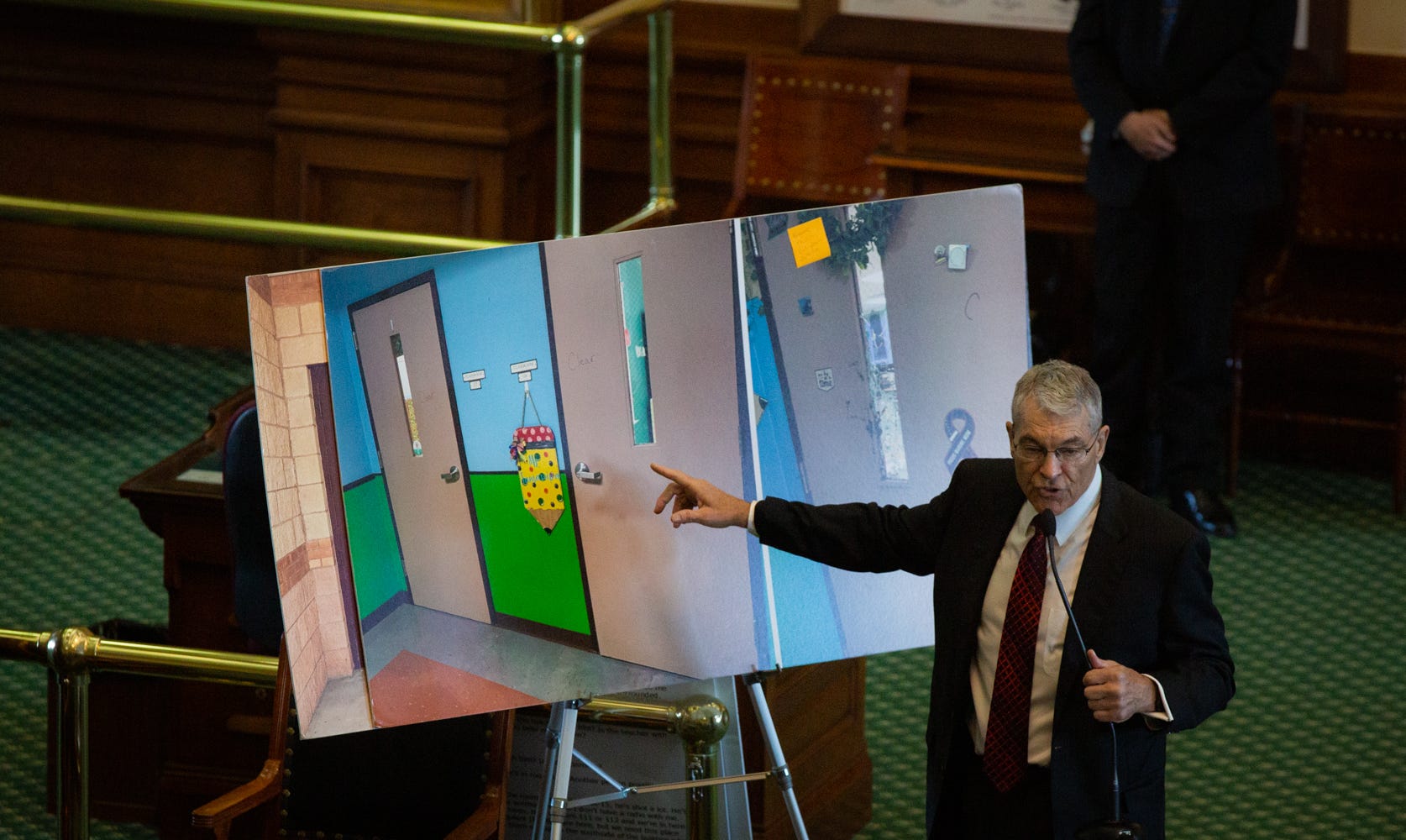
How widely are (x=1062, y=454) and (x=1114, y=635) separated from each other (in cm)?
27

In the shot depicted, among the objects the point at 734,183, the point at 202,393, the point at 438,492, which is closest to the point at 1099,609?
the point at 438,492

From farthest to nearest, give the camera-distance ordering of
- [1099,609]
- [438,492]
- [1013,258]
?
[1013,258] → [438,492] → [1099,609]

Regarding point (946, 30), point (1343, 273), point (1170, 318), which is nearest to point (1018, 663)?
point (1170, 318)

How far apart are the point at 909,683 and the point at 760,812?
3.52 feet

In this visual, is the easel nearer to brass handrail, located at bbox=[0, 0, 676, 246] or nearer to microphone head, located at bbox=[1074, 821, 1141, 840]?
microphone head, located at bbox=[1074, 821, 1141, 840]

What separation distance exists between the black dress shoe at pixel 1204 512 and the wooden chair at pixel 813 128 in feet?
5.21

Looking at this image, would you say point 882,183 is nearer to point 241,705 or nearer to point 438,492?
point 241,705

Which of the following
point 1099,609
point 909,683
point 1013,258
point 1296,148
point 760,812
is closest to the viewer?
point 1099,609

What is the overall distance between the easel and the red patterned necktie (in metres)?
0.42

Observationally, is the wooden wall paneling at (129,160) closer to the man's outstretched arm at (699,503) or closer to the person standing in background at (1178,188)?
the person standing in background at (1178,188)

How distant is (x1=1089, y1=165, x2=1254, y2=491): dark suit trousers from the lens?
193 inches

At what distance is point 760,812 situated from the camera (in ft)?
10.8

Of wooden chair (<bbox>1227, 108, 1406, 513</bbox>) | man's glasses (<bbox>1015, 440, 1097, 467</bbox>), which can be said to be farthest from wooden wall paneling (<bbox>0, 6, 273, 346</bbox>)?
man's glasses (<bbox>1015, 440, 1097, 467</bbox>)

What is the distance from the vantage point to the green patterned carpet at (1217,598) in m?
3.72
